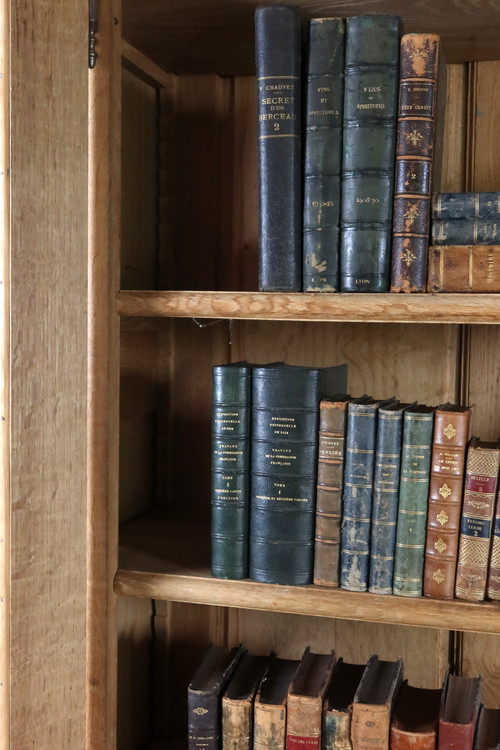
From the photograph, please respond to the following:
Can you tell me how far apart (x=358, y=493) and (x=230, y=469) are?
0.55ft

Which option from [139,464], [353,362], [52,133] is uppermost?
[52,133]

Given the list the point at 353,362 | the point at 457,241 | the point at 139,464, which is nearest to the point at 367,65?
the point at 457,241

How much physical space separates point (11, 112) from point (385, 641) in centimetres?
96

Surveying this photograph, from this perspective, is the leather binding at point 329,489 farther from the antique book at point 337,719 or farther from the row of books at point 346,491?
the antique book at point 337,719

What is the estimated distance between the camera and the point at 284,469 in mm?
1041

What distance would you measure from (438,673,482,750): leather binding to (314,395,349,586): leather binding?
0.23m

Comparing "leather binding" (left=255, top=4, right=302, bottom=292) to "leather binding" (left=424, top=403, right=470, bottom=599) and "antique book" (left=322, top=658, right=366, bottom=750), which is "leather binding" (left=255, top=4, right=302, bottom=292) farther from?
"antique book" (left=322, top=658, right=366, bottom=750)

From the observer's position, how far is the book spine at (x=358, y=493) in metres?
1.02

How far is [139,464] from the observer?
53.1 inches

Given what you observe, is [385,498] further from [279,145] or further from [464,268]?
[279,145]

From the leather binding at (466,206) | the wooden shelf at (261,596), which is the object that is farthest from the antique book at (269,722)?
the leather binding at (466,206)

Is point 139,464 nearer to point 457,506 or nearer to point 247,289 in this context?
point 247,289

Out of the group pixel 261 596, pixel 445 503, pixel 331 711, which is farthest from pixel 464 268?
pixel 331 711

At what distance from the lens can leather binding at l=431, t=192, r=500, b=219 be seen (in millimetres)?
965
